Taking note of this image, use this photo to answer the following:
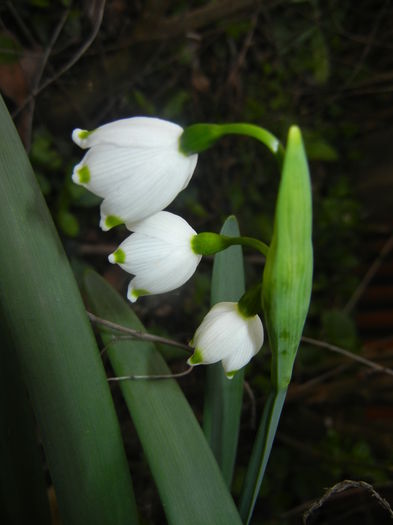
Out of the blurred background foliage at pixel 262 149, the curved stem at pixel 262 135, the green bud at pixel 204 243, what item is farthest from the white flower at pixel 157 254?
the blurred background foliage at pixel 262 149

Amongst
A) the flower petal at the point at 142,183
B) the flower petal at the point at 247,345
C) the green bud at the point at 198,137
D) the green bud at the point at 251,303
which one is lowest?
the flower petal at the point at 247,345

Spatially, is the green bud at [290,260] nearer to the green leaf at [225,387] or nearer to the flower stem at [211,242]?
the flower stem at [211,242]

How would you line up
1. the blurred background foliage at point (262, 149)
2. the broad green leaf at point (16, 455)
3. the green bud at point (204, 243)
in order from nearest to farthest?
the green bud at point (204, 243)
the broad green leaf at point (16, 455)
the blurred background foliage at point (262, 149)

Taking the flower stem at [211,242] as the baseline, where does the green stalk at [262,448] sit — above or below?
below

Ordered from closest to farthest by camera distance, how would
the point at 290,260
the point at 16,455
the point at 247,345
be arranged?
the point at 290,260, the point at 247,345, the point at 16,455

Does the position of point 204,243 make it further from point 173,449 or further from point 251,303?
point 173,449

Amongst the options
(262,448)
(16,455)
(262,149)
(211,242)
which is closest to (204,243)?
(211,242)

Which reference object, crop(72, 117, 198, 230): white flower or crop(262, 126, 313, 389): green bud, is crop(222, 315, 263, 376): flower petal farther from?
crop(72, 117, 198, 230): white flower

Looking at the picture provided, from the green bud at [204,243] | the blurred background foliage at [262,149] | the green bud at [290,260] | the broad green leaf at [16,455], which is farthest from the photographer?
the blurred background foliage at [262,149]

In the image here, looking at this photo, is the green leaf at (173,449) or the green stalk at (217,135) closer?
the green stalk at (217,135)
